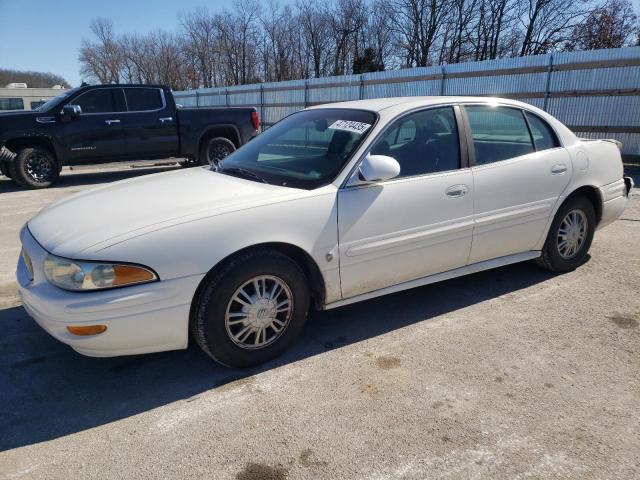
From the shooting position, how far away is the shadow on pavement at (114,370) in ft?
8.21

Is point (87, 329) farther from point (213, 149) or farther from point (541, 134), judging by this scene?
point (213, 149)

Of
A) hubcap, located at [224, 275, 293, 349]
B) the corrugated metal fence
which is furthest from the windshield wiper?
the corrugated metal fence

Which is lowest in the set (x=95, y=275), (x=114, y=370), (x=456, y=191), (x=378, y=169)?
(x=114, y=370)

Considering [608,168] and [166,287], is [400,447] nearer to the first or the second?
[166,287]

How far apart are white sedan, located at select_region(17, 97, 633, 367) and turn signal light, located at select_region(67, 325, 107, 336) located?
10 millimetres

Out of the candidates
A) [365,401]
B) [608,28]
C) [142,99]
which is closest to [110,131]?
[142,99]

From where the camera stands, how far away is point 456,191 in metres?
3.43

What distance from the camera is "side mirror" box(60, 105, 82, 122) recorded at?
900 cm

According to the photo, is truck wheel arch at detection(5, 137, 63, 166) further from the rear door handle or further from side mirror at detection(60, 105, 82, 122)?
the rear door handle

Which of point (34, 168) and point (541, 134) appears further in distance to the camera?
point (34, 168)

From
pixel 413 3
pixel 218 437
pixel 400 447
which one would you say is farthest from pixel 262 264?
pixel 413 3

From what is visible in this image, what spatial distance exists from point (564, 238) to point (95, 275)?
12.4 feet

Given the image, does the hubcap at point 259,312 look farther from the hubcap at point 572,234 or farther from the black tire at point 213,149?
the black tire at point 213,149

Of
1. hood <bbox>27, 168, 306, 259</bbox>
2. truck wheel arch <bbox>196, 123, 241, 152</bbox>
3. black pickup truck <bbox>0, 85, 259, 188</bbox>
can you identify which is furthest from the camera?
truck wheel arch <bbox>196, 123, 241, 152</bbox>
